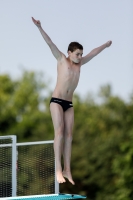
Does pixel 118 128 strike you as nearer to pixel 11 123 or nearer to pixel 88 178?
pixel 88 178

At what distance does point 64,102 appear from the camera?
38.3 ft

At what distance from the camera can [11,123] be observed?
5628cm

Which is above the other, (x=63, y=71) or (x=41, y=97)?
(x=41, y=97)

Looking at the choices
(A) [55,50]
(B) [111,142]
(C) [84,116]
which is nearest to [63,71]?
(A) [55,50]

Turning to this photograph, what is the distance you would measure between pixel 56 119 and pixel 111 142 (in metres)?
36.9

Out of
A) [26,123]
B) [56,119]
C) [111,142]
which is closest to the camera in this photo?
[56,119]

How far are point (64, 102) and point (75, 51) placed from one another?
83 cm

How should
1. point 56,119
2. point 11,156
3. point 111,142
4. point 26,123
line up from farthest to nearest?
point 26,123 → point 111,142 → point 11,156 → point 56,119

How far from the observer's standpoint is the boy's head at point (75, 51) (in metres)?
11.8

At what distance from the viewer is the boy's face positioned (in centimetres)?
1183

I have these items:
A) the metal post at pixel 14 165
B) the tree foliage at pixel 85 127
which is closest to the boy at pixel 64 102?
the metal post at pixel 14 165

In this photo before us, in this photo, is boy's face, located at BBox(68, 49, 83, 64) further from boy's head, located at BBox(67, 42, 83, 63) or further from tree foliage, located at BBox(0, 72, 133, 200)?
tree foliage, located at BBox(0, 72, 133, 200)

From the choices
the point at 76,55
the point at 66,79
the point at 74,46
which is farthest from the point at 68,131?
the point at 74,46

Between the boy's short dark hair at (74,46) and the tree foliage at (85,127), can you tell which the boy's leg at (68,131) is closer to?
the boy's short dark hair at (74,46)
